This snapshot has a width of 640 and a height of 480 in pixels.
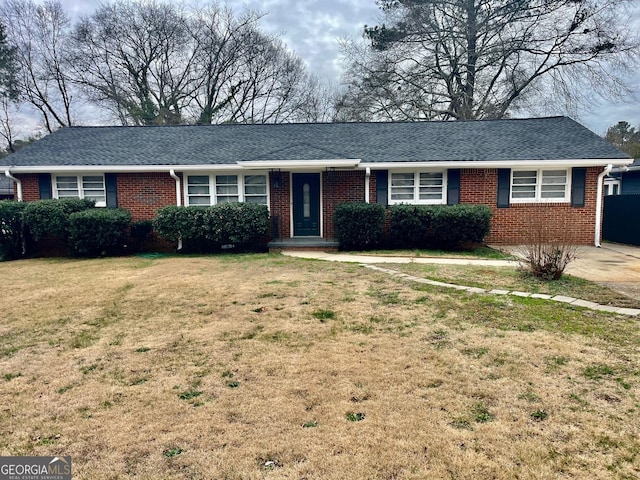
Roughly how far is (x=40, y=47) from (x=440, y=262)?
29.0 meters

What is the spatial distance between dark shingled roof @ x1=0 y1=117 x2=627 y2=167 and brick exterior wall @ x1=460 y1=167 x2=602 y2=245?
2.25 feet

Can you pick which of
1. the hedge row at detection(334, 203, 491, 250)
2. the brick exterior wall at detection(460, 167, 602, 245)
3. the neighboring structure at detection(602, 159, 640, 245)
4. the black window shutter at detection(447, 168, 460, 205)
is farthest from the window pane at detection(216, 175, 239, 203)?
the neighboring structure at detection(602, 159, 640, 245)

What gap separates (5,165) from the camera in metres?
11.9

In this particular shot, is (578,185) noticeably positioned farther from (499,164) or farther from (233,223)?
(233,223)

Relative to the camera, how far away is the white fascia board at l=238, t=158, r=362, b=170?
11180mm

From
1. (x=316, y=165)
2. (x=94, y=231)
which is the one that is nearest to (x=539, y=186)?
(x=316, y=165)

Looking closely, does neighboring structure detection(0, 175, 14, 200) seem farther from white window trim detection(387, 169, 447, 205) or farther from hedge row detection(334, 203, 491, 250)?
white window trim detection(387, 169, 447, 205)

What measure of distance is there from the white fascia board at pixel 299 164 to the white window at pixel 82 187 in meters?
4.83

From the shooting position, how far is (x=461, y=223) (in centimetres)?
1064

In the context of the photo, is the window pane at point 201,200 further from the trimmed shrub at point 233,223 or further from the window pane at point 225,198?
the trimmed shrub at point 233,223

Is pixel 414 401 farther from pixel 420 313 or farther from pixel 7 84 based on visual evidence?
pixel 7 84

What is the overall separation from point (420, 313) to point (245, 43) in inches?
1131

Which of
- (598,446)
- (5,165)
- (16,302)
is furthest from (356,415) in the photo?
(5,165)

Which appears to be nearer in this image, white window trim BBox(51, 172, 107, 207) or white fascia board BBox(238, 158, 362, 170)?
white fascia board BBox(238, 158, 362, 170)
